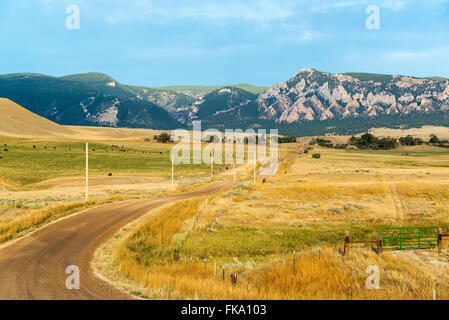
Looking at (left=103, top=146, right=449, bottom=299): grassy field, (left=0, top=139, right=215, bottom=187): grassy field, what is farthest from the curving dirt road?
(left=0, top=139, right=215, bottom=187): grassy field

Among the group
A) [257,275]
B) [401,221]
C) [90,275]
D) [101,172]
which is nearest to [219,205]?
[401,221]

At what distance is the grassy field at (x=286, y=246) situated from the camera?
16359 millimetres

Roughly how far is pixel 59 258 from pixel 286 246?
1694cm

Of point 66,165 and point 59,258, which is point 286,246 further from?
point 66,165

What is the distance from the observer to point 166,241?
94.7 ft

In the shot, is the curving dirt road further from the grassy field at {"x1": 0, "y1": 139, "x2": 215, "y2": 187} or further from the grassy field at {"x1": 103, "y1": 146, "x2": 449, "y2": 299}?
the grassy field at {"x1": 0, "y1": 139, "x2": 215, "y2": 187}

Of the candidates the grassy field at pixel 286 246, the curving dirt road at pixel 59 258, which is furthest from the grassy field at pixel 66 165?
the curving dirt road at pixel 59 258

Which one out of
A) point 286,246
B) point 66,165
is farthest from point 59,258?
point 66,165

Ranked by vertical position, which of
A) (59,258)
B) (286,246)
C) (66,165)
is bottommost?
(286,246)

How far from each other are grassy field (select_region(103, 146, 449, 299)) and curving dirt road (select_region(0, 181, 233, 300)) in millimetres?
1776

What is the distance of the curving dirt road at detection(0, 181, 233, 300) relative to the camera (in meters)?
14.1

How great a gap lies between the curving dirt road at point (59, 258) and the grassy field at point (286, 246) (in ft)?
5.83

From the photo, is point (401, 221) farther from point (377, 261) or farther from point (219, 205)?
point (219, 205)

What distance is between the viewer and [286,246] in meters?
27.9
